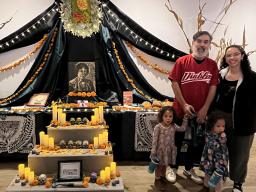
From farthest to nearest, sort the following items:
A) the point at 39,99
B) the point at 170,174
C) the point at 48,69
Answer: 1. the point at 48,69
2. the point at 39,99
3. the point at 170,174

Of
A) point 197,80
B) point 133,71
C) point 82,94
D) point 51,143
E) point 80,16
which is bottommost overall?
point 51,143

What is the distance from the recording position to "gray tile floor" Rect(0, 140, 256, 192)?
320 cm

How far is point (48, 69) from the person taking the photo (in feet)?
14.3

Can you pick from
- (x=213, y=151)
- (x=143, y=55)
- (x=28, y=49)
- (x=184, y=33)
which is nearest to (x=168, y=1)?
(x=184, y=33)

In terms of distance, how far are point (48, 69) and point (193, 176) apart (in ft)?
7.21

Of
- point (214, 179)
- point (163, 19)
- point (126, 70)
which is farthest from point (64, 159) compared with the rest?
point (163, 19)

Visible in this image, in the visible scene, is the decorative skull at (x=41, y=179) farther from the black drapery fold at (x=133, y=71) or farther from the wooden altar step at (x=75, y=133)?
the black drapery fold at (x=133, y=71)

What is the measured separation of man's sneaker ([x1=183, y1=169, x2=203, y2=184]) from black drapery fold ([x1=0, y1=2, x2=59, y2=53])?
2411mm

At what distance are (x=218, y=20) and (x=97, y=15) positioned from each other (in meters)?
1.63

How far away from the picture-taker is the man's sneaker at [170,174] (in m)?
3.28

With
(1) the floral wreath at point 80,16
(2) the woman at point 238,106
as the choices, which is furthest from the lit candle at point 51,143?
(1) the floral wreath at point 80,16

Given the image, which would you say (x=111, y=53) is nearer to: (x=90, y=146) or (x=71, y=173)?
(x=90, y=146)

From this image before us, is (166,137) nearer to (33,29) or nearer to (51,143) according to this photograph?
(51,143)

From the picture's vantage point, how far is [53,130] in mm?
3299
